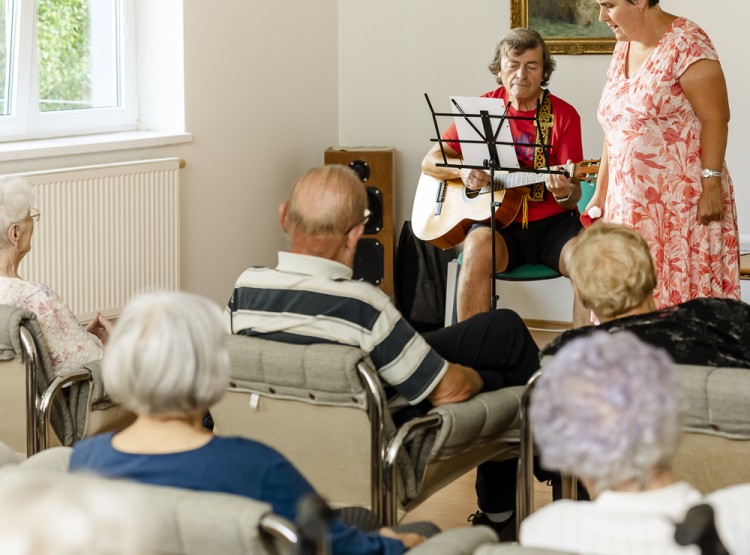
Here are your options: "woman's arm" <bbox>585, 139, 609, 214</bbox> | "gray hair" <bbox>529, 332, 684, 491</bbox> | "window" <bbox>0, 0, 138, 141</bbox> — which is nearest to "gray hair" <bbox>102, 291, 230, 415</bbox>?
"gray hair" <bbox>529, 332, 684, 491</bbox>

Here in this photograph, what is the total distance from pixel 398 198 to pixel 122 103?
1639 millimetres

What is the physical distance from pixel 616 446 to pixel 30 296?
190 cm

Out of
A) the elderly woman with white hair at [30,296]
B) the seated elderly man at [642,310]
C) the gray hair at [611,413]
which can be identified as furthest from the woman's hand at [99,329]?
the gray hair at [611,413]

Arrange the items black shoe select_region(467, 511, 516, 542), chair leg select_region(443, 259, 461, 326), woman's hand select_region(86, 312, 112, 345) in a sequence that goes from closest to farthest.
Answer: black shoe select_region(467, 511, 516, 542) < woman's hand select_region(86, 312, 112, 345) < chair leg select_region(443, 259, 461, 326)

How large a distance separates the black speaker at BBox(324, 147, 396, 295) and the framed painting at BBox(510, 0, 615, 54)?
965mm

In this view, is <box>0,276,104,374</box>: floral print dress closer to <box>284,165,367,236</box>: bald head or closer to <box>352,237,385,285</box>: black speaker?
<box>284,165,367,236</box>: bald head

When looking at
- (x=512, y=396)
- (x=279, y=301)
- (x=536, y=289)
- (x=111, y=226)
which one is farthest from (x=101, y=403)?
(x=536, y=289)

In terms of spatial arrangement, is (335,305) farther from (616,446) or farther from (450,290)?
(450,290)

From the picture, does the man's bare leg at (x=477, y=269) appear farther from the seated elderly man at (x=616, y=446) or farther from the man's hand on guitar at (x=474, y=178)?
the seated elderly man at (x=616, y=446)

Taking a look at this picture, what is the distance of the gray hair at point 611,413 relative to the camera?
1.39 meters

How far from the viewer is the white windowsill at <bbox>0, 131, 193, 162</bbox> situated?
177 inches

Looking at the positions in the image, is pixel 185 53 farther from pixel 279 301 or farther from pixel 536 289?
pixel 279 301

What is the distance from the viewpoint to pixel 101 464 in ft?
5.48

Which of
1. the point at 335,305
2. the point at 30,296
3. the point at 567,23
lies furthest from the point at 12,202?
the point at 567,23
